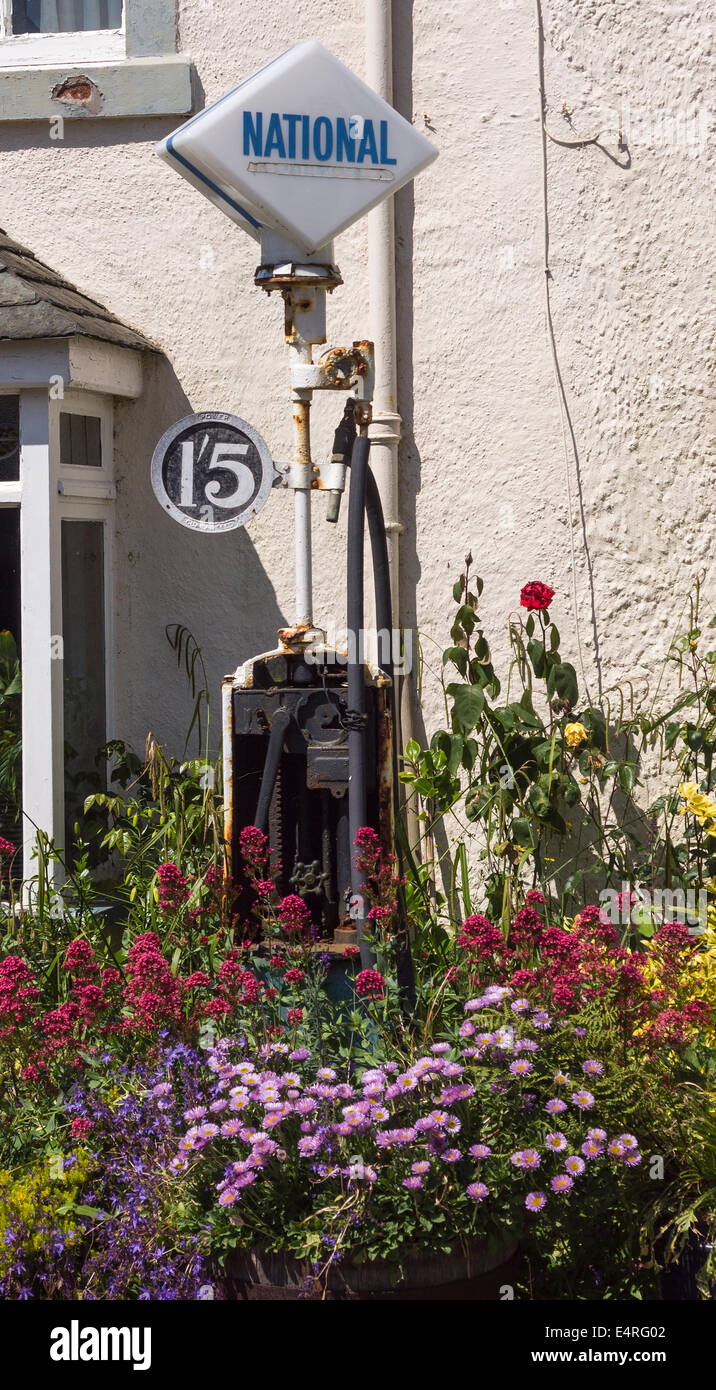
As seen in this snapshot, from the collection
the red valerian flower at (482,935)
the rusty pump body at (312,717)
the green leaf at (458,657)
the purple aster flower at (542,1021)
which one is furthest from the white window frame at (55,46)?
the purple aster flower at (542,1021)

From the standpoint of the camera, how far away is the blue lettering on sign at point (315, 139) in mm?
3422

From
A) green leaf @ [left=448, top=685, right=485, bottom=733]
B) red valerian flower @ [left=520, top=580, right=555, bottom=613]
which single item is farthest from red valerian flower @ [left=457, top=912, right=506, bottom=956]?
red valerian flower @ [left=520, top=580, right=555, bottom=613]

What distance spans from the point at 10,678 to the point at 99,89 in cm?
217

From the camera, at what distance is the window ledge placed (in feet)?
15.7

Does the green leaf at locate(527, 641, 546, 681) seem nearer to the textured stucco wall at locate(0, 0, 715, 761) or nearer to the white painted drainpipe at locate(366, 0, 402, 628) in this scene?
the textured stucco wall at locate(0, 0, 715, 761)

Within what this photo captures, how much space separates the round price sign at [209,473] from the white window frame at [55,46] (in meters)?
1.89

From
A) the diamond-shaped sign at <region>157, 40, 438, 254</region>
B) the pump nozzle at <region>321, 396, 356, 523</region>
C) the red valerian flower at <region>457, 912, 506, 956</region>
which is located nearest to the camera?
the red valerian flower at <region>457, 912, 506, 956</region>

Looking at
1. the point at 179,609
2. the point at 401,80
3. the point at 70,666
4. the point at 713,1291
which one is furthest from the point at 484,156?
the point at 713,1291

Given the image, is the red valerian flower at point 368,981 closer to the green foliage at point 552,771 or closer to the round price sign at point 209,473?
the green foliage at point 552,771

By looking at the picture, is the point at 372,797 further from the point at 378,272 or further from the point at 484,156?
the point at 484,156

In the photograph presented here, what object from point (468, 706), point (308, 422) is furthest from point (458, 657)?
point (308, 422)

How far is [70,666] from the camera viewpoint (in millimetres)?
4730

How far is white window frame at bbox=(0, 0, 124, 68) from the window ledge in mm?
58

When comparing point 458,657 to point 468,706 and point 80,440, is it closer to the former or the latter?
point 468,706
